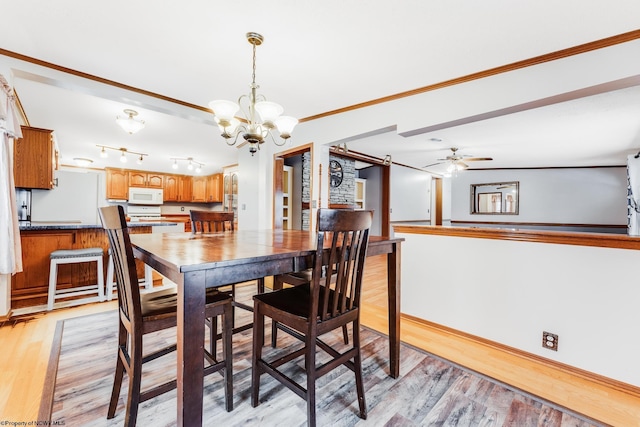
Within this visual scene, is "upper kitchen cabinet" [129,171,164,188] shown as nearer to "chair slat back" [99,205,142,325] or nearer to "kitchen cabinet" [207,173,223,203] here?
"kitchen cabinet" [207,173,223,203]

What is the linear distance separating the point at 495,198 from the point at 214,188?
806cm

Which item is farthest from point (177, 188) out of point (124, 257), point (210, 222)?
point (124, 257)

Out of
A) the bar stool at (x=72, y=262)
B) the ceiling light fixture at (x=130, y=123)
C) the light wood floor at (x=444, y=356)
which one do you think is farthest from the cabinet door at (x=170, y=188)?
the light wood floor at (x=444, y=356)

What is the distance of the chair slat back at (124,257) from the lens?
109cm

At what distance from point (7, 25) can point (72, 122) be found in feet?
7.49

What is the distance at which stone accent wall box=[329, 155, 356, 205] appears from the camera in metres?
5.74

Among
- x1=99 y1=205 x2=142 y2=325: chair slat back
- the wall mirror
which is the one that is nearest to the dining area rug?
x1=99 y1=205 x2=142 y2=325: chair slat back

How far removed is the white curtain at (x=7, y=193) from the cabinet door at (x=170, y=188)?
539 centimetres

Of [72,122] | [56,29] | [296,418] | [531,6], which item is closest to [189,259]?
[296,418]

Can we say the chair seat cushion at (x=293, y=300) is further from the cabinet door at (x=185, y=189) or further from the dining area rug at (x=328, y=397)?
the cabinet door at (x=185, y=189)

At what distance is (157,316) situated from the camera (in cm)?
124

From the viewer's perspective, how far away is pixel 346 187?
5965 mm

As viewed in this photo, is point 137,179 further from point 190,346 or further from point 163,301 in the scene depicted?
point 190,346

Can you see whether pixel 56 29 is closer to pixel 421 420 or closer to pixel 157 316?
pixel 157 316
